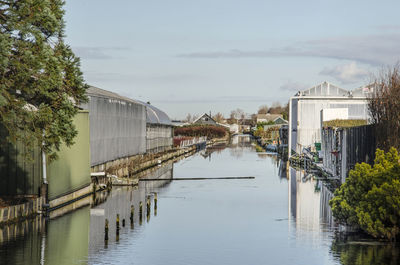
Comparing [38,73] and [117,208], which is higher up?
[38,73]

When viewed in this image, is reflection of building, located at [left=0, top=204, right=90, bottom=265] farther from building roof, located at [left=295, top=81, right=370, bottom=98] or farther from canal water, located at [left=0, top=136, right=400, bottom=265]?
building roof, located at [left=295, top=81, right=370, bottom=98]

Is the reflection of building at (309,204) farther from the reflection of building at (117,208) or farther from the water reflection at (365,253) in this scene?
the reflection of building at (117,208)

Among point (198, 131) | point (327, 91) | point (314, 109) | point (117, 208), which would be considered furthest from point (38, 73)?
point (198, 131)

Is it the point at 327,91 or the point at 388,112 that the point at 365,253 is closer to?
the point at 388,112

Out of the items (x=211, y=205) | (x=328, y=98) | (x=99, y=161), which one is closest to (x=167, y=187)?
(x=99, y=161)

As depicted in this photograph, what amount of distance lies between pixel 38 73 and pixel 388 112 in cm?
1675

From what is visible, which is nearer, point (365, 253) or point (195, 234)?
point (365, 253)

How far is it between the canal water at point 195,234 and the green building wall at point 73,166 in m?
1.23

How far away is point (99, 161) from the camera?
154ft

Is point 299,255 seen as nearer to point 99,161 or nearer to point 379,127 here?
point 379,127

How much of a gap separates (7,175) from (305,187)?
25890mm

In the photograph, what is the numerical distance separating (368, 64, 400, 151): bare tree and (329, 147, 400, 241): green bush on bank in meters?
4.65

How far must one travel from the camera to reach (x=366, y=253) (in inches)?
925

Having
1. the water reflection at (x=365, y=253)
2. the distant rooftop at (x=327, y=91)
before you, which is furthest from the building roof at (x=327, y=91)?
the water reflection at (x=365, y=253)
